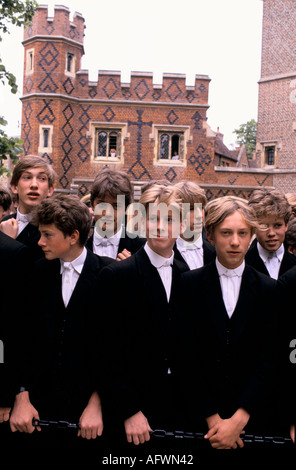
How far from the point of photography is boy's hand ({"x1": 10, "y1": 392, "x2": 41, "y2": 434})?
2047mm

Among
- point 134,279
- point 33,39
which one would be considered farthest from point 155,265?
point 33,39

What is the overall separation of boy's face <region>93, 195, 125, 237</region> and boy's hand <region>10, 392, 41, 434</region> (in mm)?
1157

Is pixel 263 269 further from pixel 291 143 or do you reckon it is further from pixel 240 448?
pixel 291 143

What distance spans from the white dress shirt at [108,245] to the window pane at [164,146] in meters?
14.2

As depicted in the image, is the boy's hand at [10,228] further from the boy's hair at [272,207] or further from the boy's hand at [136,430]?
the boy's hair at [272,207]

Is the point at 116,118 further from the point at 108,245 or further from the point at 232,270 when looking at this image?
the point at 232,270

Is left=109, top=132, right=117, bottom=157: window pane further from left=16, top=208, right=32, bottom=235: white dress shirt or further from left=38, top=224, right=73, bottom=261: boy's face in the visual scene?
left=38, top=224, right=73, bottom=261: boy's face

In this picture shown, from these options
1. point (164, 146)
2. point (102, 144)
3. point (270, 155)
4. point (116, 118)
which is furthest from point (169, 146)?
point (270, 155)

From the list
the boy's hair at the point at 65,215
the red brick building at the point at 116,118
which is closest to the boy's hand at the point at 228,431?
the boy's hair at the point at 65,215

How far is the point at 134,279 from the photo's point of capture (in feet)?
7.14

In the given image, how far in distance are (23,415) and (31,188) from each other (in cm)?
134

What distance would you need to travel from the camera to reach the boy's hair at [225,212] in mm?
2248

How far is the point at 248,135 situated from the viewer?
42.8 metres

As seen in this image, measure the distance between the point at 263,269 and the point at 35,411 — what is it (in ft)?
5.52
